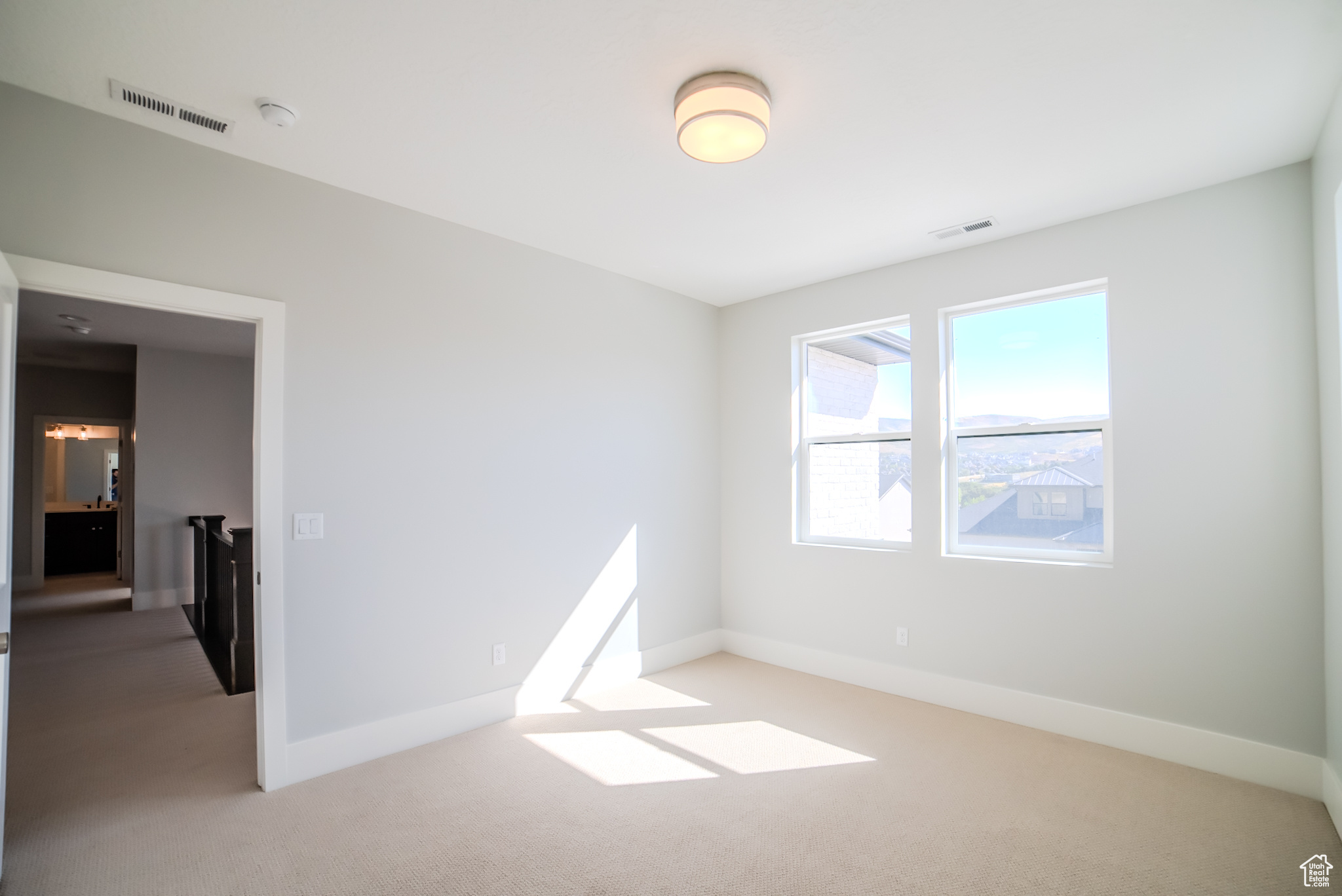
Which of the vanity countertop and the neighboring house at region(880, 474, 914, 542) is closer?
the neighboring house at region(880, 474, 914, 542)

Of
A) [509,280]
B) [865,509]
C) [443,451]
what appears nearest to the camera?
[443,451]

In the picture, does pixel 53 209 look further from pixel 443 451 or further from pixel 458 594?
pixel 458 594

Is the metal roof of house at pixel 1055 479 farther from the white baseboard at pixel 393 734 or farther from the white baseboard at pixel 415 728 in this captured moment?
the white baseboard at pixel 393 734

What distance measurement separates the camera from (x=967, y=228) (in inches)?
139

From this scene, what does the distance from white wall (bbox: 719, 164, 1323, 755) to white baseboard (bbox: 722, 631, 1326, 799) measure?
0.18 feet

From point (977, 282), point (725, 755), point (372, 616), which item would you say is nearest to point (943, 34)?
point (977, 282)

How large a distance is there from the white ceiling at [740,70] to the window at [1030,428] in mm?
638

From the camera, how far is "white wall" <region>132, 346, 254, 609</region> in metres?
6.62

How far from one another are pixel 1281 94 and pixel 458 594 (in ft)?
13.5

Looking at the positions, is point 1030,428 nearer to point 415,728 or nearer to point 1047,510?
point 1047,510

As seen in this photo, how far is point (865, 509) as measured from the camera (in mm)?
4379

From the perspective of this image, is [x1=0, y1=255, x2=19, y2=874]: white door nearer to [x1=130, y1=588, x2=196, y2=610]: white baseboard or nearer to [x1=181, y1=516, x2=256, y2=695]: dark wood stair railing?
[x1=181, y1=516, x2=256, y2=695]: dark wood stair railing

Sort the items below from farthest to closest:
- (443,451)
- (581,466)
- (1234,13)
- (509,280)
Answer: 1. (581,466)
2. (509,280)
3. (443,451)
4. (1234,13)

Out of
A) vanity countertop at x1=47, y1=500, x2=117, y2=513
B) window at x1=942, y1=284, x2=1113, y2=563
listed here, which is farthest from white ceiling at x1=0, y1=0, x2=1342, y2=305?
vanity countertop at x1=47, y1=500, x2=117, y2=513
